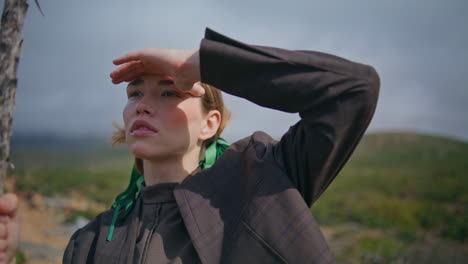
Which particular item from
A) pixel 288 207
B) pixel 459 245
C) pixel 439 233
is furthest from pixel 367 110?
pixel 439 233

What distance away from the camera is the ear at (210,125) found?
234cm

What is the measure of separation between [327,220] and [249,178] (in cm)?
1338

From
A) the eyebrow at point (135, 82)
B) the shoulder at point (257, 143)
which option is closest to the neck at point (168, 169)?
the shoulder at point (257, 143)

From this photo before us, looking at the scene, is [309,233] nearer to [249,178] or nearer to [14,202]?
[249,178]

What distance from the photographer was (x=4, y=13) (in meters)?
1.62

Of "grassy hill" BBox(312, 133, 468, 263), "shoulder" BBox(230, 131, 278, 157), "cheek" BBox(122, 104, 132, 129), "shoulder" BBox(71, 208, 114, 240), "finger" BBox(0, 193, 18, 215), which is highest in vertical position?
→ "cheek" BBox(122, 104, 132, 129)

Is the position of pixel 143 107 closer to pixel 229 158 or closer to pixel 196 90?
pixel 196 90

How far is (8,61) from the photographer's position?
1.60 meters

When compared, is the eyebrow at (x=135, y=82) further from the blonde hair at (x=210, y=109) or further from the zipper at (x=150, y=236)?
the zipper at (x=150, y=236)

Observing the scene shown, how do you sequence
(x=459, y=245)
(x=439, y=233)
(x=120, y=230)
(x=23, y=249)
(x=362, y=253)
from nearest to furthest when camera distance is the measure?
(x=120, y=230) → (x=23, y=249) → (x=362, y=253) → (x=459, y=245) → (x=439, y=233)

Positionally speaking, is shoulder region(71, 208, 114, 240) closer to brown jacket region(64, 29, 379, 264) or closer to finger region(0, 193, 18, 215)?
brown jacket region(64, 29, 379, 264)

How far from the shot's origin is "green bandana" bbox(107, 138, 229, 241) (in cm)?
223

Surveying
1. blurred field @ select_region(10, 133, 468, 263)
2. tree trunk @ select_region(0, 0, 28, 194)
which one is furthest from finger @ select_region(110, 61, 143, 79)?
blurred field @ select_region(10, 133, 468, 263)

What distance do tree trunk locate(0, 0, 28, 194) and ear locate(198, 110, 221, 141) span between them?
1.09 m
